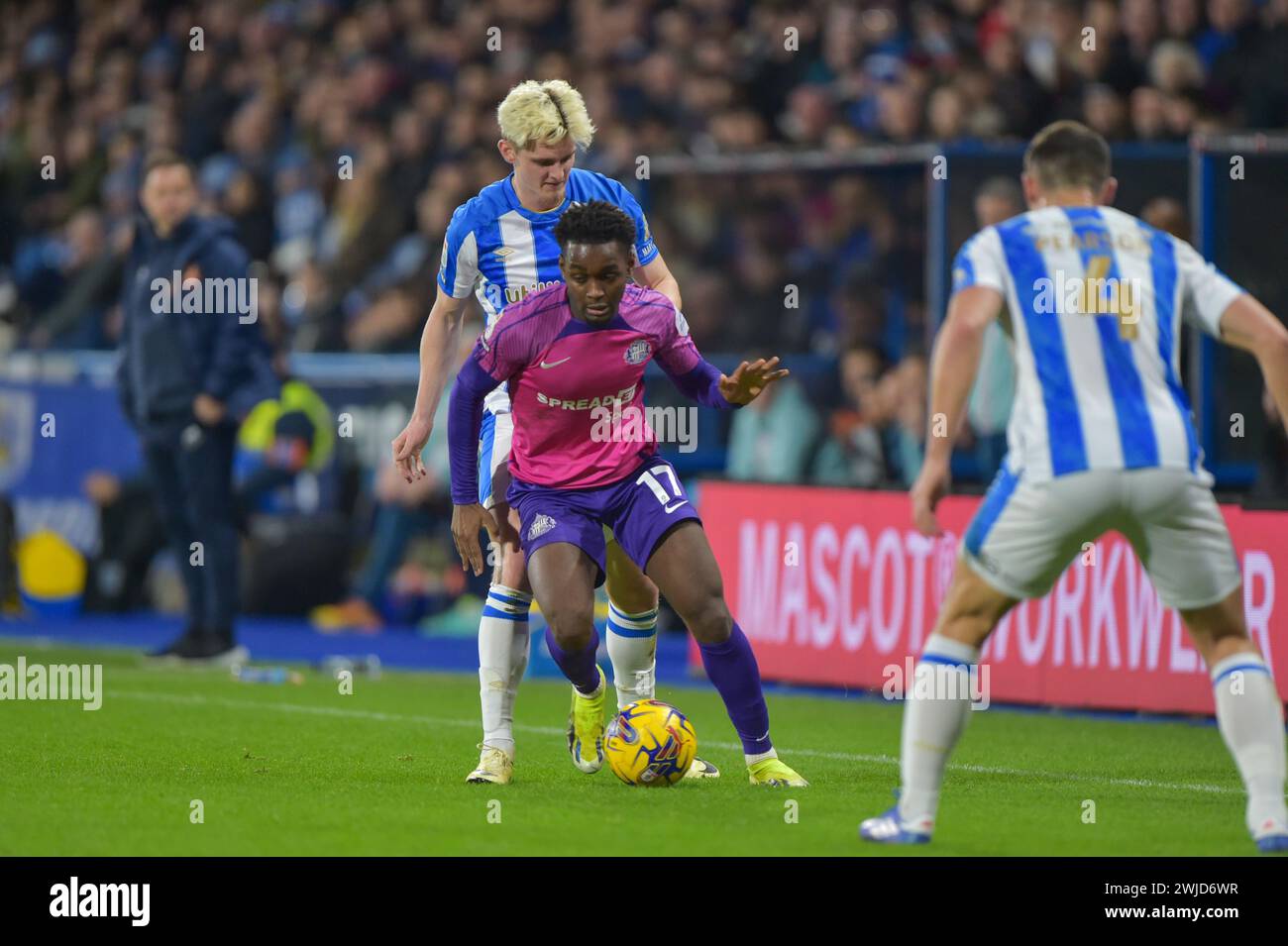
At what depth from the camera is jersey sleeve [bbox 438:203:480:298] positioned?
319 inches

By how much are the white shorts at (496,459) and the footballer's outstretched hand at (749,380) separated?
1.10 metres

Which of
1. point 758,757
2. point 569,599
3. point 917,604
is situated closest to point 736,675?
point 758,757

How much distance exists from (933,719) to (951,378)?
3.10 ft

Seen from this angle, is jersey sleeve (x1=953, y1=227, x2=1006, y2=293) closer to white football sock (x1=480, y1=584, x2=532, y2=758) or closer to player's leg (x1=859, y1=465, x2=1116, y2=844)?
player's leg (x1=859, y1=465, x2=1116, y2=844)

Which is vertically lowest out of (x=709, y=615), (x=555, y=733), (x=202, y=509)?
(x=555, y=733)

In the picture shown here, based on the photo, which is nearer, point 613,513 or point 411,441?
point 613,513

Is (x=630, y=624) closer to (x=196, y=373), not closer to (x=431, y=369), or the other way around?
(x=431, y=369)

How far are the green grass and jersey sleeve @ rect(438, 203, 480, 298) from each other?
180cm

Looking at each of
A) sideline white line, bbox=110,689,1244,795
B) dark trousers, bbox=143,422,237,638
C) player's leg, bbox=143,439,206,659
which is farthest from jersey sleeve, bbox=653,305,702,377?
player's leg, bbox=143,439,206,659

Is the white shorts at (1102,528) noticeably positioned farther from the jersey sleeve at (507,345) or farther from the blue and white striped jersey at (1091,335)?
the jersey sleeve at (507,345)

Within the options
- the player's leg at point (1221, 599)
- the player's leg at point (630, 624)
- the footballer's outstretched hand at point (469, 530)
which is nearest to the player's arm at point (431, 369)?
the footballer's outstretched hand at point (469, 530)

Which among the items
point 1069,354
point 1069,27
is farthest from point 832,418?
point 1069,354

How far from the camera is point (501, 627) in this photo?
8.07 meters

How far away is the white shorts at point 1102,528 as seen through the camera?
19.8 ft
